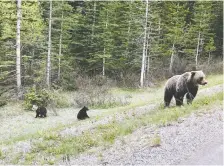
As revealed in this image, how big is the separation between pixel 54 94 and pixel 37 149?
14.4 metres

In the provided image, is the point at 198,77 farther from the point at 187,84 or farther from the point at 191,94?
the point at 191,94

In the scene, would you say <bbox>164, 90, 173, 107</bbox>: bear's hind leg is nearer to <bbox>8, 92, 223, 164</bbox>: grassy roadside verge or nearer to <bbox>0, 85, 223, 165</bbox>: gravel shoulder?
<bbox>8, 92, 223, 164</bbox>: grassy roadside verge

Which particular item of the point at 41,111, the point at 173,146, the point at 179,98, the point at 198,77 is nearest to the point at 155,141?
the point at 173,146

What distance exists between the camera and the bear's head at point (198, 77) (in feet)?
35.1

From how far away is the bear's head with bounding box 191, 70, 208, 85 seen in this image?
1071 cm

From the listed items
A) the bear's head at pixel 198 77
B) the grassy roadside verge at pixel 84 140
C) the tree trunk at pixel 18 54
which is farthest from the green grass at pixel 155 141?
the tree trunk at pixel 18 54

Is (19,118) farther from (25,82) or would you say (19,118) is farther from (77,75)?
(77,75)

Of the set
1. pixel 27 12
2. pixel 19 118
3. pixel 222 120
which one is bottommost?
pixel 19 118

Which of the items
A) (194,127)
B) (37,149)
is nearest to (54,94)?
(37,149)

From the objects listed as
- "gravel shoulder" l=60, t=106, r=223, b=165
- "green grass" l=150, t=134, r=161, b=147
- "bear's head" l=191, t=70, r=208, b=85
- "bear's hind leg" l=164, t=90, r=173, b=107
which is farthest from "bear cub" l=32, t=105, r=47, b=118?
"green grass" l=150, t=134, r=161, b=147

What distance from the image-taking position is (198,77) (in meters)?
10.7

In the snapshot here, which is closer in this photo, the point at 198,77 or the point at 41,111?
the point at 198,77

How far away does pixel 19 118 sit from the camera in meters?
19.4

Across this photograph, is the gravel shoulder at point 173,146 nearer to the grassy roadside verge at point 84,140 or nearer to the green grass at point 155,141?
the green grass at point 155,141
